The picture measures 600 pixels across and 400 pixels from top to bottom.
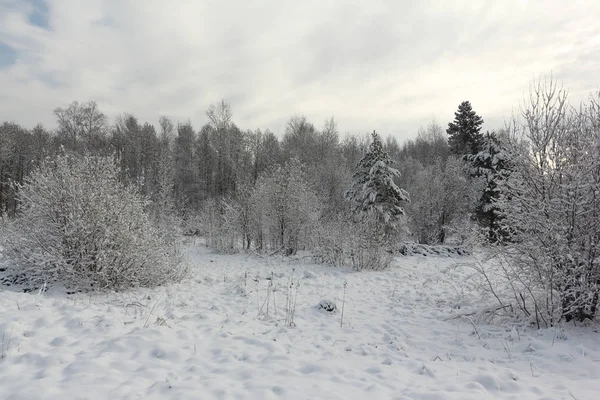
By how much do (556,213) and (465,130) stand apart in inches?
1026

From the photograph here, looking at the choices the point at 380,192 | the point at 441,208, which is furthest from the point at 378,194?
the point at 441,208

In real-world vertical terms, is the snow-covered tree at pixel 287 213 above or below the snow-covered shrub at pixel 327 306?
above

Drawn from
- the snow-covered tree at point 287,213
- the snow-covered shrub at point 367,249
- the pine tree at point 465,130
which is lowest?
the snow-covered shrub at point 367,249

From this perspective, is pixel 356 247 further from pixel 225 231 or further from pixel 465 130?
pixel 465 130

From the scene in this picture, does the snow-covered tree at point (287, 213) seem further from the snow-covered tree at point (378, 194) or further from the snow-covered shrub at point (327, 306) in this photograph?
the snow-covered shrub at point (327, 306)

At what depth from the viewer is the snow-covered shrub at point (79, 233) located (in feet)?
25.3

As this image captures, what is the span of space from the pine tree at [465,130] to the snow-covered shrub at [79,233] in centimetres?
2713

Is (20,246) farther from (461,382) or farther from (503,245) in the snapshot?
(503,245)

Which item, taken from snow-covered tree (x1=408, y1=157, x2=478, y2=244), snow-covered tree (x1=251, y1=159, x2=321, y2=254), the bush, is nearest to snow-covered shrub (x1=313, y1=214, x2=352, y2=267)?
the bush

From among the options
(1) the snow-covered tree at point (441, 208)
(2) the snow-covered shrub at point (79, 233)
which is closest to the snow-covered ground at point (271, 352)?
(2) the snow-covered shrub at point (79, 233)

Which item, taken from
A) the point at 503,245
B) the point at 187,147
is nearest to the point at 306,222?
the point at 503,245

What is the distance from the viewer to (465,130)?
96.3ft

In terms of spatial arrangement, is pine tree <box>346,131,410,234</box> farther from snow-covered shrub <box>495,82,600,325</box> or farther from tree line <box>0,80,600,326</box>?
snow-covered shrub <box>495,82,600,325</box>

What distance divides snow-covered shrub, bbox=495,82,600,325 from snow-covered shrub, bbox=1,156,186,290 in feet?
27.6
